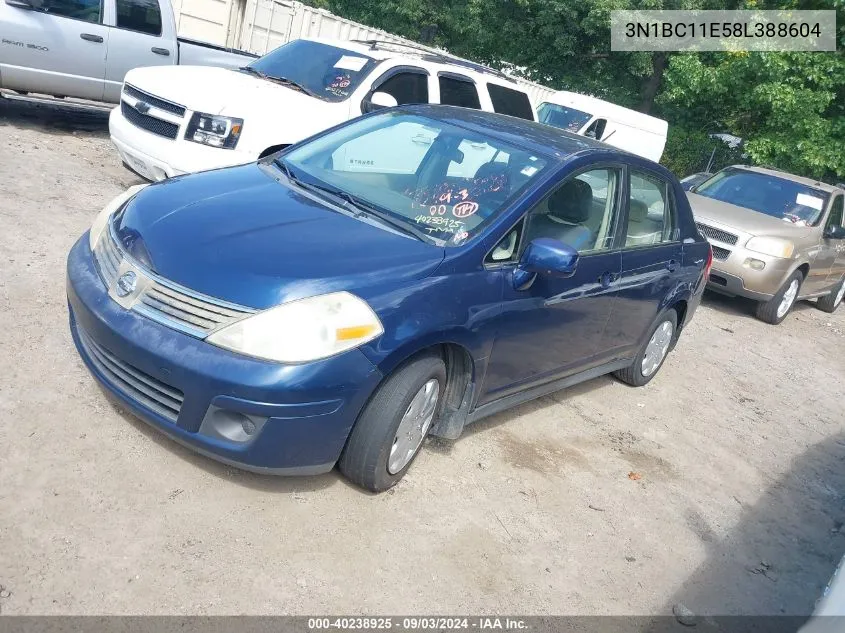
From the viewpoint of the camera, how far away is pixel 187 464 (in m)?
3.61

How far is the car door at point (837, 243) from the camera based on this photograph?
10.5 metres

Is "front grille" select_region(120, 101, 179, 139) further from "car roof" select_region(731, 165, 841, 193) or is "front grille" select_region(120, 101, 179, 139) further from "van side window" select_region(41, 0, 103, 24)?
"car roof" select_region(731, 165, 841, 193)

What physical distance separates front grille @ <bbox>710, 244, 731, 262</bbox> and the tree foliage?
8669 mm

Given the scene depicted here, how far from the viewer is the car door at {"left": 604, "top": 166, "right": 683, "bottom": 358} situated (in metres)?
5.06

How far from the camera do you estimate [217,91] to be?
7.11 meters

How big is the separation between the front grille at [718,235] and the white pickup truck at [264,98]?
3.07 metres

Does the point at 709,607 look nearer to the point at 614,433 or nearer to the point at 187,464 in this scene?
the point at 614,433

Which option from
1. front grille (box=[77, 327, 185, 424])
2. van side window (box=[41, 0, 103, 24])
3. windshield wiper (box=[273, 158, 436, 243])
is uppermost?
windshield wiper (box=[273, 158, 436, 243])

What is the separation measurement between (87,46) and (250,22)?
8156 millimetres

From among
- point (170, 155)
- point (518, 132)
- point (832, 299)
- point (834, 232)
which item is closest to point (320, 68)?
point (170, 155)

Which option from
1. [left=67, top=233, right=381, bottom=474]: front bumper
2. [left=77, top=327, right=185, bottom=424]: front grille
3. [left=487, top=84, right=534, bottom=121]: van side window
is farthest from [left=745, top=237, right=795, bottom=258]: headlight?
[left=77, top=327, right=185, bottom=424]: front grille

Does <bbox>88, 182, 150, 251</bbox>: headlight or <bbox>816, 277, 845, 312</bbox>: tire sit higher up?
<bbox>88, 182, 150, 251</bbox>: headlight

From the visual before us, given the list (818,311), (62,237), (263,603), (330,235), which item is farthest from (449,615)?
(818,311)

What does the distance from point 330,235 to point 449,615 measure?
1760 mm
